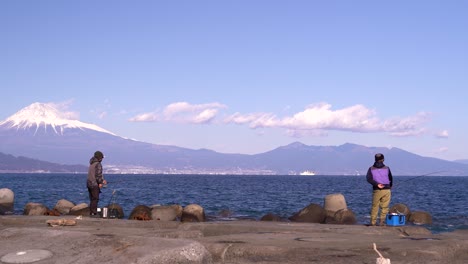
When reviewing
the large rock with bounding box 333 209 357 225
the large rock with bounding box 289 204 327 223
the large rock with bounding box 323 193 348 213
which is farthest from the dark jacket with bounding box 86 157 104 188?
the large rock with bounding box 323 193 348 213

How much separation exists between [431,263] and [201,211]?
13.8 metres

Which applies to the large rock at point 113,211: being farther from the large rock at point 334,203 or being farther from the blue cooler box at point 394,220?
the blue cooler box at point 394,220

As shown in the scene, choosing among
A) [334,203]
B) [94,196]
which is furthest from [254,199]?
[94,196]

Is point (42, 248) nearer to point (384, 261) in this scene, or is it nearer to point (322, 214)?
point (384, 261)

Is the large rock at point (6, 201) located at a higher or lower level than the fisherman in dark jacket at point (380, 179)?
lower

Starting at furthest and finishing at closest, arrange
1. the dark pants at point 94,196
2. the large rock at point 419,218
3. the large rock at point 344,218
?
the large rock at point 419,218, the large rock at point 344,218, the dark pants at point 94,196

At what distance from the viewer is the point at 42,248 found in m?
11.1

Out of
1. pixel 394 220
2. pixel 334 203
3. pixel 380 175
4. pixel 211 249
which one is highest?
pixel 380 175

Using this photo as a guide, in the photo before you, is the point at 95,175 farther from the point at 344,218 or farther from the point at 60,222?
the point at 344,218

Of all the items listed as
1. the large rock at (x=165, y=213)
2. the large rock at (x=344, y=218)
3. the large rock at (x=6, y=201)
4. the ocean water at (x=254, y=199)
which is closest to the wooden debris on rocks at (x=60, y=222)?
the ocean water at (x=254, y=199)

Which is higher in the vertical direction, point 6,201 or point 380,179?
point 380,179

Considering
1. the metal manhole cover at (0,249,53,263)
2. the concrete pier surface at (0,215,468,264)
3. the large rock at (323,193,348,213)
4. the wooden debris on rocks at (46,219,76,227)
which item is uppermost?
the large rock at (323,193,348,213)

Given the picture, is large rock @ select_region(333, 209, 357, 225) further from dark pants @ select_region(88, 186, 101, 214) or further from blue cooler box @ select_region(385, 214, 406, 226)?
dark pants @ select_region(88, 186, 101, 214)

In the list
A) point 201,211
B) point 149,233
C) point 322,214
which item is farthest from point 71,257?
point 322,214
